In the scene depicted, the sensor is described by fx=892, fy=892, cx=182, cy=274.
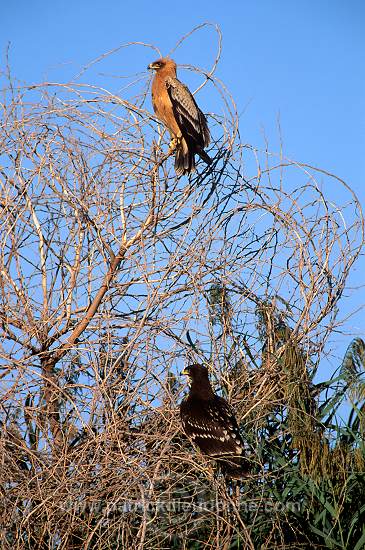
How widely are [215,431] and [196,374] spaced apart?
0.50 meters

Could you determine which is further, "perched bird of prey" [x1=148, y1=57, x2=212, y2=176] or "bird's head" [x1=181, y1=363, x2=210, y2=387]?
"perched bird of prey" [x1=148, y1=57, x2=212, y2=176]

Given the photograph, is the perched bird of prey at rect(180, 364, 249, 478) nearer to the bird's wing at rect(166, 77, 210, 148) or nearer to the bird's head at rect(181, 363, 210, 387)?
the bird's head at rect(181, 363, 210, 387)

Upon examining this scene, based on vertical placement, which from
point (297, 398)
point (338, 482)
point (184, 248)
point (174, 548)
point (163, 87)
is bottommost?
point (174, 548)

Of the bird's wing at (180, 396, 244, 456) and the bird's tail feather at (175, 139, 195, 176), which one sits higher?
the bird's tail feather at (175, 139, 195, 176)

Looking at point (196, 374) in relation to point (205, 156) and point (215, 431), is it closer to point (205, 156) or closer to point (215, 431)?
point (215, 431)

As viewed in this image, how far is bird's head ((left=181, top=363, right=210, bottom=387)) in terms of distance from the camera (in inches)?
251

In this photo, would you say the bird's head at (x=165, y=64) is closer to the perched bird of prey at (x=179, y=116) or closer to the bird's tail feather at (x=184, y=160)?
the perched bird of prey at (x=179, y=116)

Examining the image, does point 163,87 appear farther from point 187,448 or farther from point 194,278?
point 187,448

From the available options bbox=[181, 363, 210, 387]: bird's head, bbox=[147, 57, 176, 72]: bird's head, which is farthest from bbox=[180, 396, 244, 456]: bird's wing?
A: bbox=[147, 57, 176, 72]: bird's head

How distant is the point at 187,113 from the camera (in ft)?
29.5

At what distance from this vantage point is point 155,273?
6.97 meters

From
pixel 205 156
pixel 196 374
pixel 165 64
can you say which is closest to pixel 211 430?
pixel 196 374

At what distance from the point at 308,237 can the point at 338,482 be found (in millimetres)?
1918

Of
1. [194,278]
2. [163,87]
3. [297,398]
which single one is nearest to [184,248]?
[194,278]
